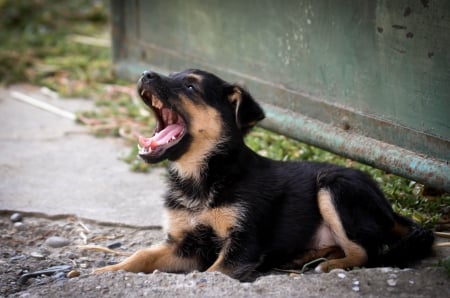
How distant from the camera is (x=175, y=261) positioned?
16.0 feet

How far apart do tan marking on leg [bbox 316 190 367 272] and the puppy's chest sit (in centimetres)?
56

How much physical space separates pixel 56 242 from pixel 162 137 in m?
1.08

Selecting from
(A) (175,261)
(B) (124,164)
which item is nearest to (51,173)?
(B) (124,164)

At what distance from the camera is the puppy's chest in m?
4.66

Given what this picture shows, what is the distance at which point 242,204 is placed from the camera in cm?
468

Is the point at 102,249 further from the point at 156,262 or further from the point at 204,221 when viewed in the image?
the point at 204,221

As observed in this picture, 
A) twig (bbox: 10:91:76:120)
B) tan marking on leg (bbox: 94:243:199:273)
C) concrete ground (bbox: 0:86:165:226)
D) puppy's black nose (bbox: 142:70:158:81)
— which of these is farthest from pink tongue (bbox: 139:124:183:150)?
twig (bbox: 10:91:76:120)

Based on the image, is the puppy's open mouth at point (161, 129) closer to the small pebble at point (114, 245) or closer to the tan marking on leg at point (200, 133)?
the tan marking on leg at point (200, 133)

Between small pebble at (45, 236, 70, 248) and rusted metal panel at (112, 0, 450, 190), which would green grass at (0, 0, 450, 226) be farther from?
small pebble at (45, 236, 70, 248)

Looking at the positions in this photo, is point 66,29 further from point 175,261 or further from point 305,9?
point 175,261

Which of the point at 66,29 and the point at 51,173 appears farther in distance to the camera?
the point at 66,29

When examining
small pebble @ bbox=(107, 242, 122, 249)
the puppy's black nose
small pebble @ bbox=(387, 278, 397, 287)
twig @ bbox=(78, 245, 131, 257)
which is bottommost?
small pebble @ bbox=(107, 242, 122, 249)

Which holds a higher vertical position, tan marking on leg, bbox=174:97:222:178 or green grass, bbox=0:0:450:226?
tan marking on leg, bbox=174:97:222:178

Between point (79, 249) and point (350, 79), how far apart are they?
229 centimetres
